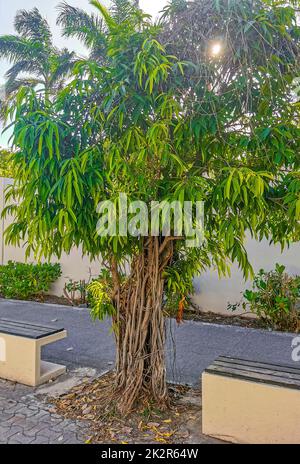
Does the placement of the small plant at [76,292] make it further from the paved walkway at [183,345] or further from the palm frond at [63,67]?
the palm frond at [63,67]

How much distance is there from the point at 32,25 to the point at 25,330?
11316mm

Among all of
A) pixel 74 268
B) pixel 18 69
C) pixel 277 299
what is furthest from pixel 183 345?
pixel 18 69

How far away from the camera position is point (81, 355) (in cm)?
516

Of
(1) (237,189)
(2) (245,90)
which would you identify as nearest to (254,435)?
(1) (237,189)

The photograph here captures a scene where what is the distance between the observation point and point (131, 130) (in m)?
2.73

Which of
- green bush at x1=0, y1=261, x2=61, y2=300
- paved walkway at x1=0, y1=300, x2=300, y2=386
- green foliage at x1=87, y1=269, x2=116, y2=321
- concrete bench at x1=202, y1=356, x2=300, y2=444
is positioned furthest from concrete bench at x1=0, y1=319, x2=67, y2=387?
green bush at x1=0, y1=261, x2=61, y2=300

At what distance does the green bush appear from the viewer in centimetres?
896

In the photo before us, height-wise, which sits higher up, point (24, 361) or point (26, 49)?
point (26, 49)

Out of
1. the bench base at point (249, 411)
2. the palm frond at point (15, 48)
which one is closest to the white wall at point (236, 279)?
the bench base at point (249, 411)

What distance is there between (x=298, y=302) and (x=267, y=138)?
471 centimetres

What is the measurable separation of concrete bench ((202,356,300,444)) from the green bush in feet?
22.0

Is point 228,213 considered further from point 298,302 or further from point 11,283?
point 11,283

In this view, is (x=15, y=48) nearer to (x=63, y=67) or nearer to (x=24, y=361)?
(x=63, y=67)

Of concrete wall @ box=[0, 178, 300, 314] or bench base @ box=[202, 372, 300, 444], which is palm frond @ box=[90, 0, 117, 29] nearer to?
bench base @ box=[202, 372, 300, 444]
